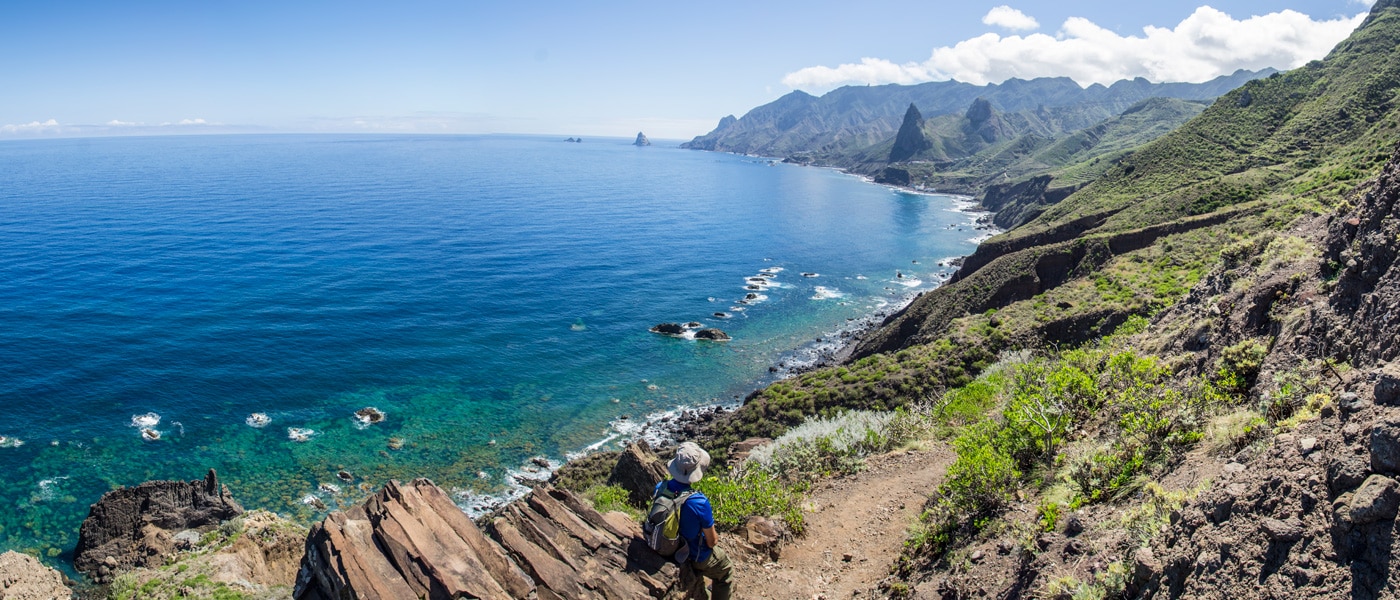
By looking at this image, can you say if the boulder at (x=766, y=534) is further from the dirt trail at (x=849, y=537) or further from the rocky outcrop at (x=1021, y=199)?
the rocky outcrop at (x=1021, y=199)

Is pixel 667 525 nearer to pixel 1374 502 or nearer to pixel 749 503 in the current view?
pixel 749 503

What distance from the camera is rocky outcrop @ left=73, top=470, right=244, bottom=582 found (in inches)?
1176

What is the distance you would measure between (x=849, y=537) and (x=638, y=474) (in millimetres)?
8982

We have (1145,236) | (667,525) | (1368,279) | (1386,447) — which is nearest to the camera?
(1386,447)

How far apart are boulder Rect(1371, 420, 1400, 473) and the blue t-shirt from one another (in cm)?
720

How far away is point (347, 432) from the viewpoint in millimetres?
42906

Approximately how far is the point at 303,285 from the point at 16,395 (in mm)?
27006

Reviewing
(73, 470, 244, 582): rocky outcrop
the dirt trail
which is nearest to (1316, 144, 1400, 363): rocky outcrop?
the dirt trail

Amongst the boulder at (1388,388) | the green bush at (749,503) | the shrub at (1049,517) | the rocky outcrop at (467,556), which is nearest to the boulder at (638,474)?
the green bush at (749,503)

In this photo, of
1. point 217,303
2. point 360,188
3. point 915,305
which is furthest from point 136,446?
point 360,188

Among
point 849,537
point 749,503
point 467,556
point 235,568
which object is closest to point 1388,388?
point 849,537

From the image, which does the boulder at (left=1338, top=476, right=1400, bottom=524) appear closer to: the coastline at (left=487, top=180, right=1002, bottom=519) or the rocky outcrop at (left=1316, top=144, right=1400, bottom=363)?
the rocky outcrop at (left=1316, top=144, right=1400, bottom=363)

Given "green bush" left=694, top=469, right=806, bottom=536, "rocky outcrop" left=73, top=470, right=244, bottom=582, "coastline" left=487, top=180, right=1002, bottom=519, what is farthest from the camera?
"coastline" left=487, top=180, right=1002, bottom=519

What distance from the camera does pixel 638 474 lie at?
21.9m
